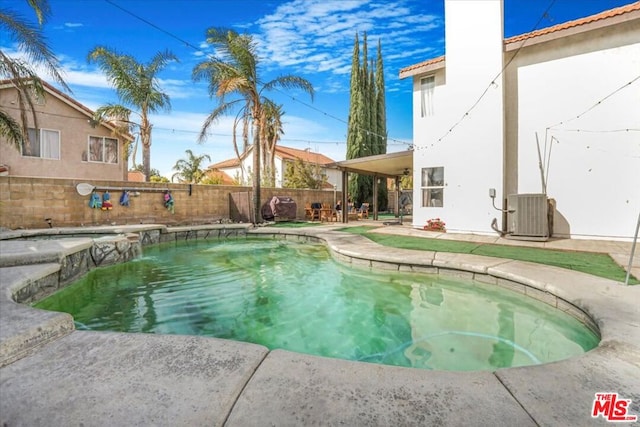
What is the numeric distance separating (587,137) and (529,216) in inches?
97.0

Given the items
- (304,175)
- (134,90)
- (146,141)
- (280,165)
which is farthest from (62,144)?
(280,165)

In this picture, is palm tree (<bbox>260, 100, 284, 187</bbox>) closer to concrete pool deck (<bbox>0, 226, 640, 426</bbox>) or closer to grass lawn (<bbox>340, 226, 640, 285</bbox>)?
grass lawn (<bbox>340, 226, 640, 285</bbox>)

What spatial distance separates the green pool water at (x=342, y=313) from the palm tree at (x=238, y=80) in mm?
8202

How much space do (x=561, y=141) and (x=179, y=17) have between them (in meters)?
11.7

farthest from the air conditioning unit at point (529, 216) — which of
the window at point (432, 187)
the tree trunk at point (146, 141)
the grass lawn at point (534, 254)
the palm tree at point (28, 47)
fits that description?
the tree trunk at point (146, 141)

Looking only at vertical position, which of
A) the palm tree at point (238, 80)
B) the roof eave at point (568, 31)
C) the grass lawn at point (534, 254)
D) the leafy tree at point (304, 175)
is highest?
the palm tree at point (238, 80)

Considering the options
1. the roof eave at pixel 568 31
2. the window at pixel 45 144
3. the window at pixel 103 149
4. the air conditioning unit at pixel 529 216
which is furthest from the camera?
the window at pixel 103 149

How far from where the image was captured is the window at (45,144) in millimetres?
13703

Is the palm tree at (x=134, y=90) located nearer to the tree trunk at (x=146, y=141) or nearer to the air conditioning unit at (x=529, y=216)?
the tree trunk at (x=146, y=141)

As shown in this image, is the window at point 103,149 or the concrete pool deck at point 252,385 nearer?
the concrete pool deck at point 252,385

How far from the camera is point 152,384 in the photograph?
1.61 metres

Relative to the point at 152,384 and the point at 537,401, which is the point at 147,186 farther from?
the point at 537,401

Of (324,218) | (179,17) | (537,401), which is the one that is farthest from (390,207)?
(537,401)

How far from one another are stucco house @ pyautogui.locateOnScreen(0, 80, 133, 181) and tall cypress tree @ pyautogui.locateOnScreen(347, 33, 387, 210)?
598 inches
